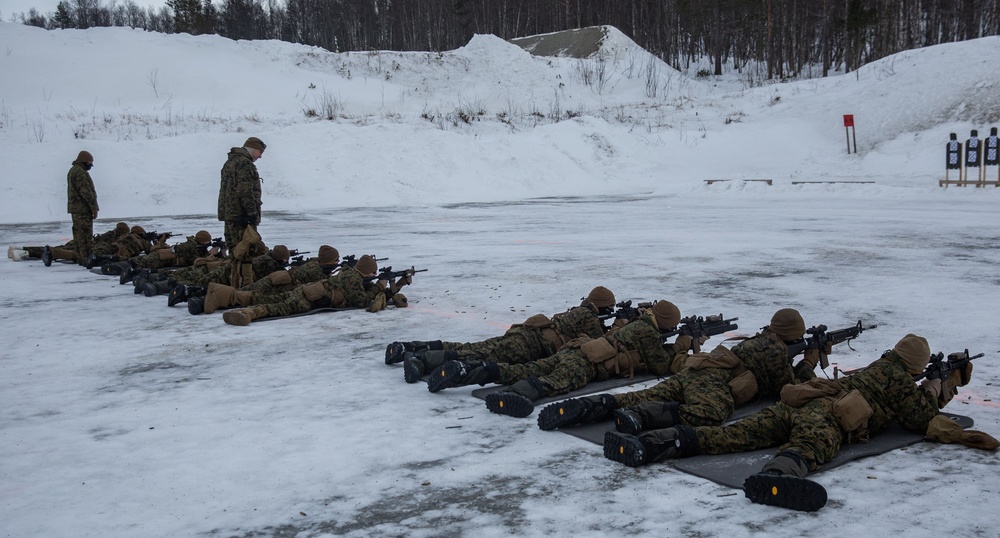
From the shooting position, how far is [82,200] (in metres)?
13.4

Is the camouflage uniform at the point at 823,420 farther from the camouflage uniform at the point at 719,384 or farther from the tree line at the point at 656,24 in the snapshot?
the tree line at the point at 656,24

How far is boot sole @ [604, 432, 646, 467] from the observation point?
459cm

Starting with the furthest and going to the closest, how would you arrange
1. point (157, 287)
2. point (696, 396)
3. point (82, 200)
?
point (82, 200), point (157, 287), point (696, 396)

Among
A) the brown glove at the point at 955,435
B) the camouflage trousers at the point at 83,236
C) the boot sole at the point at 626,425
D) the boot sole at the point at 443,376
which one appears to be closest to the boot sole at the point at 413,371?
the boot sole at the point at 443,376

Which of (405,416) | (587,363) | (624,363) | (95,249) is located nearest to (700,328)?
(624,363)

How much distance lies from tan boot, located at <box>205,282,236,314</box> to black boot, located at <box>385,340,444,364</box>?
347 centimetres

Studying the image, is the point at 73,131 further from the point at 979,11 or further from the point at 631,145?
the point at 979,11

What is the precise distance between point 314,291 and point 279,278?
540mm

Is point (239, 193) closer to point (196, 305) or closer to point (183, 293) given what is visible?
point (183, 293)

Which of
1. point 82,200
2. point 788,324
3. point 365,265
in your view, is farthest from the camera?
point 82,200

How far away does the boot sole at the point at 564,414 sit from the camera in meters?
5.23

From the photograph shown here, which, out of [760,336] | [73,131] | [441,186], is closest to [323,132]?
[441,186]

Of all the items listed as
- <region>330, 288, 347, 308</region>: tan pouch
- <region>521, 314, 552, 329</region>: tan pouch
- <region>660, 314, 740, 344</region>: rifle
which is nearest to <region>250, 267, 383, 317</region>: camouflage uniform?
<region>330, 288, 347, 308</region>: tan pouch

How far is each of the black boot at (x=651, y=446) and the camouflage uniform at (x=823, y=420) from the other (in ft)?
0.30
